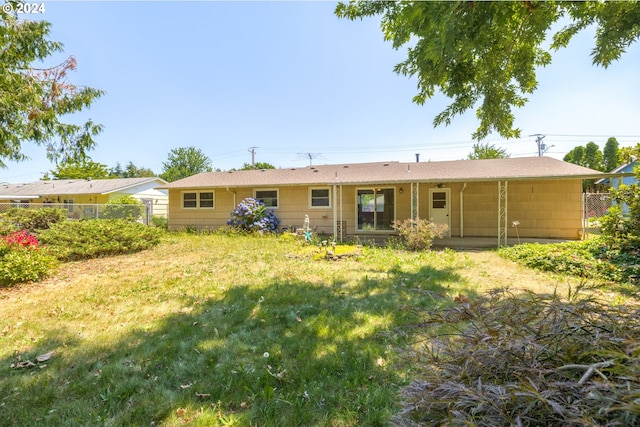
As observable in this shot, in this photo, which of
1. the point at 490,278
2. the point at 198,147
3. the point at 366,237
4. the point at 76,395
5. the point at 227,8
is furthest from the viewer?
the point at 198,147

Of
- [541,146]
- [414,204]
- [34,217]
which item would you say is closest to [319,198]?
[414,204]

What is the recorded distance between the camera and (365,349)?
3098 mm

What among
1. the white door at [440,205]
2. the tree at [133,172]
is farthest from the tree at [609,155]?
the tree at [133,172]

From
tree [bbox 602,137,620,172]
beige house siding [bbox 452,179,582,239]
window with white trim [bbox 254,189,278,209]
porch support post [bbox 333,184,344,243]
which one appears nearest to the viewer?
beige house siding [bbox 452,179,582,239]

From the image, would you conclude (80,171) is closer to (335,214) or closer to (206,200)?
(206,200)

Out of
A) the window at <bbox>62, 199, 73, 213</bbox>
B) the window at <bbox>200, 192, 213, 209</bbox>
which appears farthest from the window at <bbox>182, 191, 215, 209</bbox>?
the window at <bbox>62, 199, 73, 213</bbox>

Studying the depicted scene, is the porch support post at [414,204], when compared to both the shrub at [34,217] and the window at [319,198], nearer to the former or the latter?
the window at [319,198]

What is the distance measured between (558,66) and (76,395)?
8.97 m

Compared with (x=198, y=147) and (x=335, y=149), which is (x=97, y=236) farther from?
(x=198, y=147)

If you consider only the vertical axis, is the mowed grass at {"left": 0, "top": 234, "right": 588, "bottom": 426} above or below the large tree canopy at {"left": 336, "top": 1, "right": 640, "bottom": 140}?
below

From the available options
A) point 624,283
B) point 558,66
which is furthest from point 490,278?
point 558,66

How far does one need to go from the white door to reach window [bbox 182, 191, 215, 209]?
10447mm

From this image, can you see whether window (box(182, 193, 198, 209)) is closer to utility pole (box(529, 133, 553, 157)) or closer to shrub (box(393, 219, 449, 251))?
shrub (box(393, 219, 449, 251))

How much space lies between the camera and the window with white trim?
14625 millimetres
